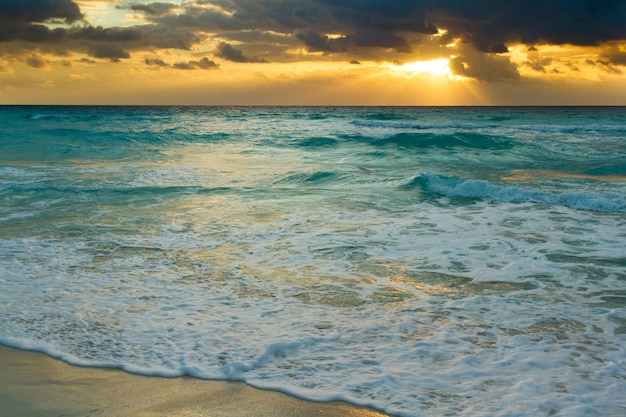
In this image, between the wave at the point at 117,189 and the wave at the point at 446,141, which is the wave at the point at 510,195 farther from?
the wave at the point at 446,141

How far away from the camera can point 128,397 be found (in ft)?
12.1

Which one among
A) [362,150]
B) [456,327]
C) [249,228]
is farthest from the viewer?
[362,150]

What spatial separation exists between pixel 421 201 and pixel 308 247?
4685 mm

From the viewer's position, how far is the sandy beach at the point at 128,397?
3.48m

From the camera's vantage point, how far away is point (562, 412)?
3512 mm

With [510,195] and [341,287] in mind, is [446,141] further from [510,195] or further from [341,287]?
[341,287]

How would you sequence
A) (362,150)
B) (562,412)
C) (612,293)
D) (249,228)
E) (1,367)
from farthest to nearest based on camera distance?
(362,150)
(249,228)
(612,293)
(1,367)
(562,412)

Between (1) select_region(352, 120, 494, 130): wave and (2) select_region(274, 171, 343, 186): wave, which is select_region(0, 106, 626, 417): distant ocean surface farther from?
(1) select_region(352, 120, 494, 130): wave

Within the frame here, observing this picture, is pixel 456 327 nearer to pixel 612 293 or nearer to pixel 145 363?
pixel 612 293

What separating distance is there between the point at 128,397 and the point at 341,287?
114 inches

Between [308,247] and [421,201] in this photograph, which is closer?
[308,247]

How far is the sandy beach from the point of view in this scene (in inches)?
137

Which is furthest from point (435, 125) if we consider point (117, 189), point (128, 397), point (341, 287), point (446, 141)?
point (128, 397)

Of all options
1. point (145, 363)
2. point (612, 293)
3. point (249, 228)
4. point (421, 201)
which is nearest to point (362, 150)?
point (421, 201)
